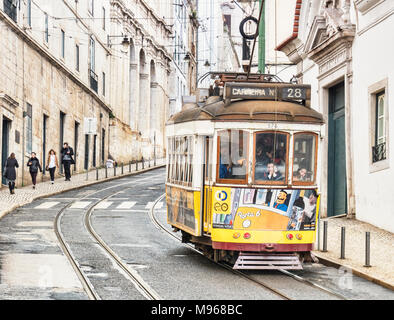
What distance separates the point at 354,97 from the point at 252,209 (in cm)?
1062

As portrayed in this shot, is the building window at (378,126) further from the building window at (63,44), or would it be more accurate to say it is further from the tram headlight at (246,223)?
the building window at (63,44)

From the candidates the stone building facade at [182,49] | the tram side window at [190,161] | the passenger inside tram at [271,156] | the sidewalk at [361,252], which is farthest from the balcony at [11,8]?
the stone building facade at [182,49]

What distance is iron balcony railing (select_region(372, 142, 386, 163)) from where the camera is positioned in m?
21.4

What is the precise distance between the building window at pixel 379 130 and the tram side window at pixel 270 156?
7971 mm

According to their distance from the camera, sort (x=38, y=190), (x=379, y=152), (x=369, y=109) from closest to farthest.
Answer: (x=379, y=152)
(x=369, y=109)
(x=38, y=190)

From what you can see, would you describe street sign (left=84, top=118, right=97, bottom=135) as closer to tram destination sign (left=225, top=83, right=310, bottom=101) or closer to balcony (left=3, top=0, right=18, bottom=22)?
balcony (left=3, top=0, right=18, bottom=22)

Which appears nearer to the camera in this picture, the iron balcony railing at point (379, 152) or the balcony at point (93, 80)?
the iron balcony railing at point (379, 152)

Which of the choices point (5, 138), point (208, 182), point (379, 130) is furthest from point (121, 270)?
point (5, 138)

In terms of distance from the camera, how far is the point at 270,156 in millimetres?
14062

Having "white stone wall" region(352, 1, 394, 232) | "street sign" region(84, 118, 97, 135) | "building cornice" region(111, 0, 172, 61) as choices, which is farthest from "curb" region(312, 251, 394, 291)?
"building cornice" region(111, 0, 172, 61)

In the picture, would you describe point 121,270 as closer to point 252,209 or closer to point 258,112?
point 252,209

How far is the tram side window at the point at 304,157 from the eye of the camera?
46.6ft

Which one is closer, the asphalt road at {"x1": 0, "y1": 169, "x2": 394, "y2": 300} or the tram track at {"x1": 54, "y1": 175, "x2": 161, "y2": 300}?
the tram track at {"x1": 54, "y1": 175, "x2": 161, "y2": 300}

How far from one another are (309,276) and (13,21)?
877 inches
